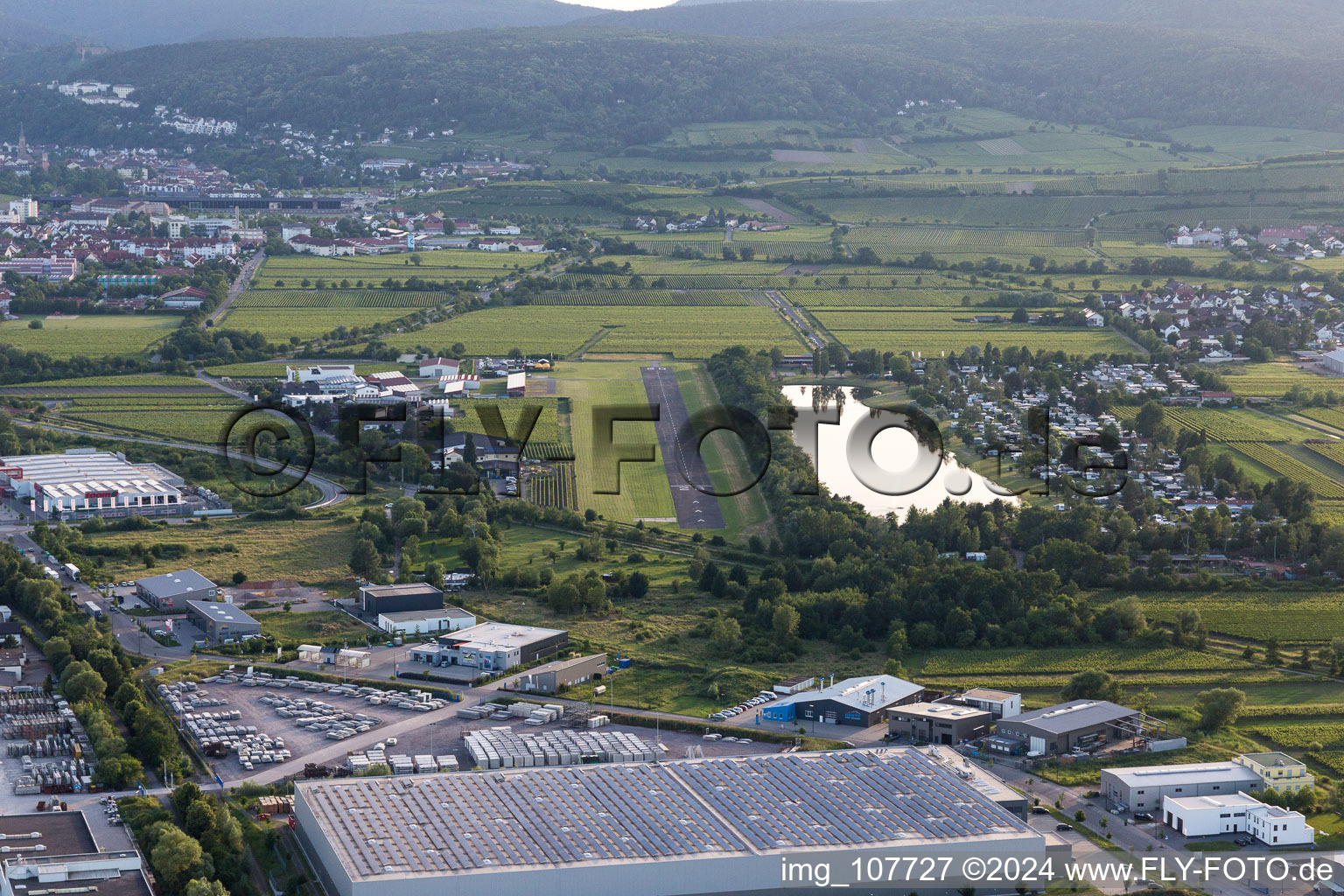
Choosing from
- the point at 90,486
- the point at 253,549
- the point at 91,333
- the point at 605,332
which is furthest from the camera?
the point at 605,332

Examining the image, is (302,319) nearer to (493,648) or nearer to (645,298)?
(645,298)

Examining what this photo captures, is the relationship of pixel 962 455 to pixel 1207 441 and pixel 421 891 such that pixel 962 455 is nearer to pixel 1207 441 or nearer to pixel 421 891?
pixel 1207 441

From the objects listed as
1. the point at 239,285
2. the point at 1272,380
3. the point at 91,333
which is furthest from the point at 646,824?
the point at 239,285

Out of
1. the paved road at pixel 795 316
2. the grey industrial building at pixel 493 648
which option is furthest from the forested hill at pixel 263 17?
the grey industrial building at pixel 493 648

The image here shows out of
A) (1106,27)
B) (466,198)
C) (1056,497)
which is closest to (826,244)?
(466,198)

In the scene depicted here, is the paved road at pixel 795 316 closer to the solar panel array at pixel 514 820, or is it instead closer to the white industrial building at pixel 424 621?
the white industrial building at pixel 424 621

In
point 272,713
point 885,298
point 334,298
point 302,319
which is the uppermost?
point 334,298
